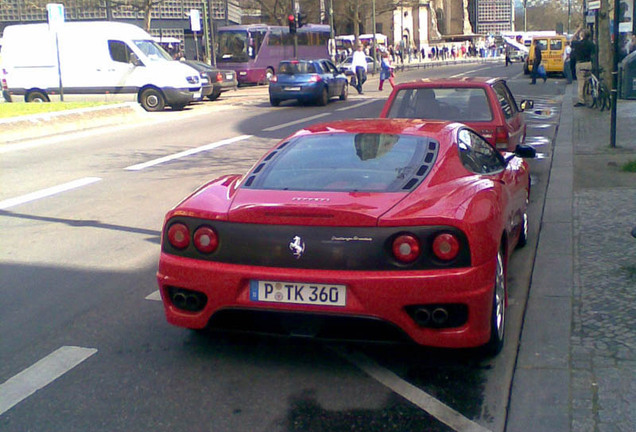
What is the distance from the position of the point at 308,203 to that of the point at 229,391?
1.12m

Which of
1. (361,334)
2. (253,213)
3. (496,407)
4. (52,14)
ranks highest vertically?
(52,14)

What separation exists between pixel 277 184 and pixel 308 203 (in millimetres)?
570

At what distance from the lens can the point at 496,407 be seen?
4145 mm

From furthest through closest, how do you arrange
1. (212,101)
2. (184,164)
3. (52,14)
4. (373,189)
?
1. (212,101)
2. (52,14)
3. (184,164)
4. (373,189)

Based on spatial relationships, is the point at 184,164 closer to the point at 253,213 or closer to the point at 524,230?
the point at 524,230

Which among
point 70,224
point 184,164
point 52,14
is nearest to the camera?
point 70,224

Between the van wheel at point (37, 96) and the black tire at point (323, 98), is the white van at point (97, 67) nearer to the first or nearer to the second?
the van wheel at point (37, 96)

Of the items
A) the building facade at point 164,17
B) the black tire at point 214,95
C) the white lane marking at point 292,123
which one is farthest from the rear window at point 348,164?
the building facade at point 164,17

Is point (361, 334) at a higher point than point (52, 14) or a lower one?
lower

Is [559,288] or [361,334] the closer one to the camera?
[361,334]

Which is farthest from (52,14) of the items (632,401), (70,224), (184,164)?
(632,401)

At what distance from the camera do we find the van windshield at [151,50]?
83.0ft

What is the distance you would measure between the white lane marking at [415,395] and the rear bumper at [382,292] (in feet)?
0.96

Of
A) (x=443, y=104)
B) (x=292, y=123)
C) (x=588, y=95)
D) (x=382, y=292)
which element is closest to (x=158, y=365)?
(x=382, y=292)
